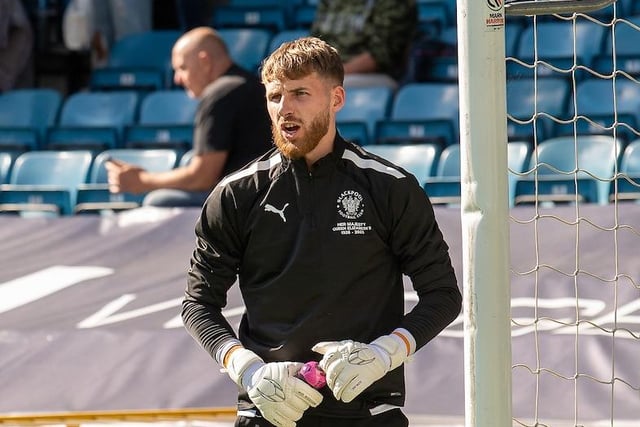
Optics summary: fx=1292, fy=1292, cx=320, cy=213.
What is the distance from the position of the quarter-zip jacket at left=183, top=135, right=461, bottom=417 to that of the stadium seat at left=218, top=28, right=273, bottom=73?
22.1 feet

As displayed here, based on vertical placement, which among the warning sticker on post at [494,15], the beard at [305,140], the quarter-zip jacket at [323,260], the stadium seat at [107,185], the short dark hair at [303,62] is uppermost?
the warning sticker on post at [494,15]

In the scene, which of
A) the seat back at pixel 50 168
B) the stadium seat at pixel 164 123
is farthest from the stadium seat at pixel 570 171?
the seat back at pixel 50 168

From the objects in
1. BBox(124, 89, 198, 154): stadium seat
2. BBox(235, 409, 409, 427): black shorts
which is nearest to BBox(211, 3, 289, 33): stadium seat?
BBox(124, 89, 198, 154): stadium seat

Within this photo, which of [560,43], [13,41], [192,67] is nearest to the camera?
[192,67]

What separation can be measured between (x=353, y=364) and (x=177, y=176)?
3759 mm

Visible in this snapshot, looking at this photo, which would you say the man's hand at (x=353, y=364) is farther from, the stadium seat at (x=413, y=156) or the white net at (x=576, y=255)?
the stadium seat at (x=413, y=156)

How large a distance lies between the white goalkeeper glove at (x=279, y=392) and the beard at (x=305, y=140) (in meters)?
0.52

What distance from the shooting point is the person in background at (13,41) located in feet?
33.4

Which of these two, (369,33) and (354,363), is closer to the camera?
(354,363)

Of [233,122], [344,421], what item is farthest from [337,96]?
[233,122]

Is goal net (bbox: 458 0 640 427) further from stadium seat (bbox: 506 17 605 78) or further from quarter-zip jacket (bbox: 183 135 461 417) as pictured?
quarter-zip jacket (bbox: 183 135 461 417)

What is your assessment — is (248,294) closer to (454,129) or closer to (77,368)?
(77,368)

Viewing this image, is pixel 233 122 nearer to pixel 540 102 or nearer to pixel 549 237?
pixel 549 237

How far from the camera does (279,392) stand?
2986mm
